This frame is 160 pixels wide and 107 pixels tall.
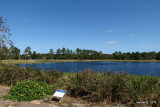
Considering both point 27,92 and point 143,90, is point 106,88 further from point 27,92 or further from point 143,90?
point 27,92

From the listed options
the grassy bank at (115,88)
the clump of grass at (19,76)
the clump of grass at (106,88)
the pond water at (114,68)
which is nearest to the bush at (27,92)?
the grassy bank at (115,88)

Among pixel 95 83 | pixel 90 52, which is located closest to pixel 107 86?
pixel 95 83

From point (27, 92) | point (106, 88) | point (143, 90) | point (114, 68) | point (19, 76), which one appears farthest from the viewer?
point (114, 68)

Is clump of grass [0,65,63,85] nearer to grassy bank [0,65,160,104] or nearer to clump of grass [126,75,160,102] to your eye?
grassy bank [0,65,160,104]

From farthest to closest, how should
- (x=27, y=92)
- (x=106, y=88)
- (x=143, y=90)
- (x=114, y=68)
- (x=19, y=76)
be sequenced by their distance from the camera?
(x=114, y=68), (x=19, y=76), (x=27, y=92), (x=106, y=88), (x=143, y=90)

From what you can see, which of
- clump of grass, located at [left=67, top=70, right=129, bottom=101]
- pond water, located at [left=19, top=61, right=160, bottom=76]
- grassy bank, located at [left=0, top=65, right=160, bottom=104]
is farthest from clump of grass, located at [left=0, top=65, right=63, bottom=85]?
clump of grass, located at [left=67, top=70, right=129, bottom=101]

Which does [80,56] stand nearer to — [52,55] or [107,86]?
[52,55]

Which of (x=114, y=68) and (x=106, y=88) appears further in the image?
(x=114, y=68)

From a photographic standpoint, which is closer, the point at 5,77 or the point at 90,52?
the point at 5,77

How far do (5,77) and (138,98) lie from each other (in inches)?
248

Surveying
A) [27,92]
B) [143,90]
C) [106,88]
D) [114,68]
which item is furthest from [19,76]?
[114,68]

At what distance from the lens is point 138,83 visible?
12.5ft

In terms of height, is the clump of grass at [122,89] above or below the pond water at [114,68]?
above

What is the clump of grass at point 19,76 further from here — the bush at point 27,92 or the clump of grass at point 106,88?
the clump of grass at point 106,88
